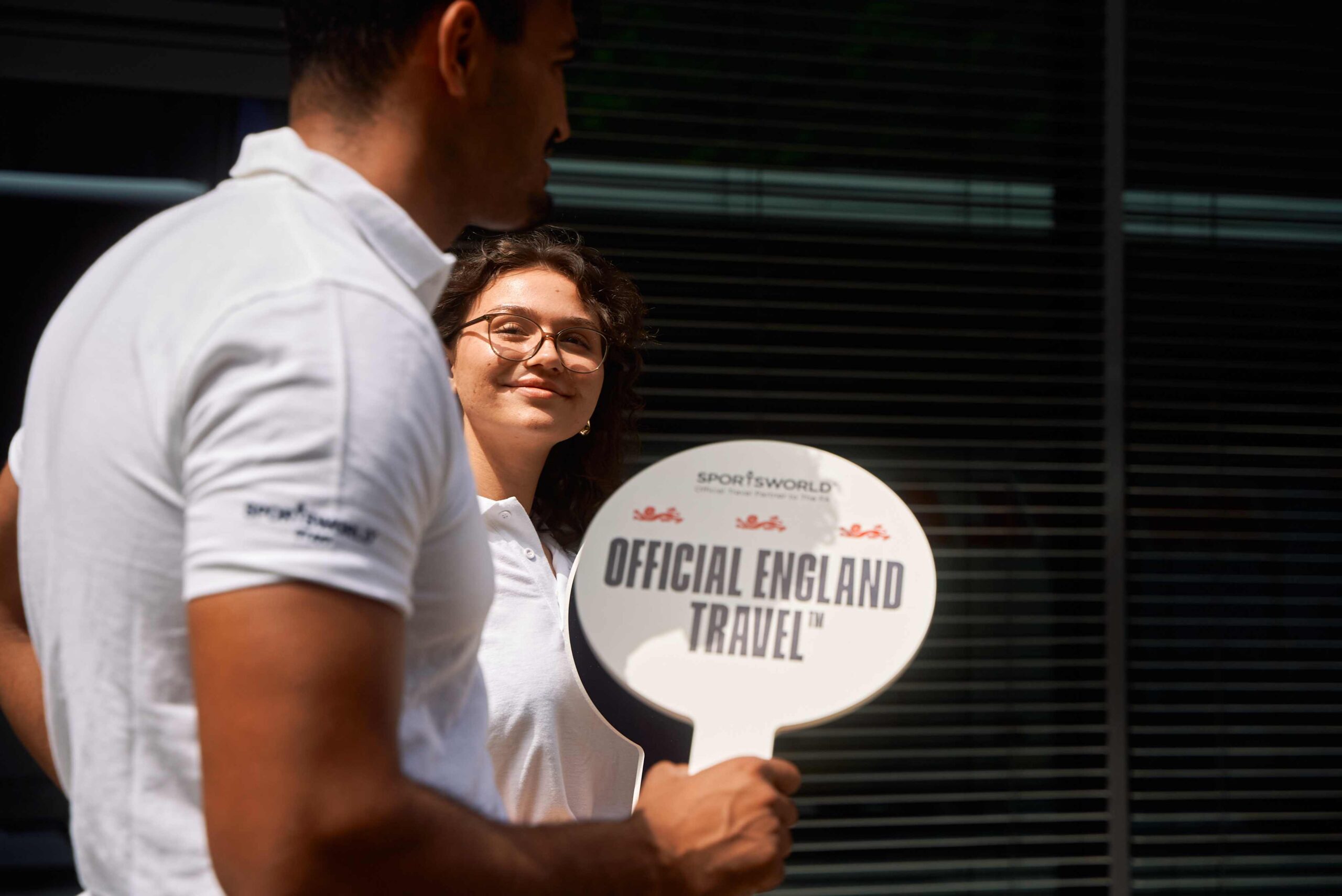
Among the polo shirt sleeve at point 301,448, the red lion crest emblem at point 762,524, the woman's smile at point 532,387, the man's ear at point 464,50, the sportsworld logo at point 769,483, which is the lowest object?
the polo shirt sleeve at point 301,448

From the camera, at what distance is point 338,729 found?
602 mm

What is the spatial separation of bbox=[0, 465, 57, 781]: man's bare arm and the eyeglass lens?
0.75 metres

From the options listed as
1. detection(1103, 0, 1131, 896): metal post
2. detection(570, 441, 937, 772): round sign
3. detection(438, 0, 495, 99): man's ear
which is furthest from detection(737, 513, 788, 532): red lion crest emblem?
detection(1103, 0, 1131, 896): metal post

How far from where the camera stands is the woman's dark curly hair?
1799 millimetres

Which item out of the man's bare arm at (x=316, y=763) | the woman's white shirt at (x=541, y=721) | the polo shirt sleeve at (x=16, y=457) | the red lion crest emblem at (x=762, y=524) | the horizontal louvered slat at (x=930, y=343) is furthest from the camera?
the horizontal louvered slat at (x=930, y=343)

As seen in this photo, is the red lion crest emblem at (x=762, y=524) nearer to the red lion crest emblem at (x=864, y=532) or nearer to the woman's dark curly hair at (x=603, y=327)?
the red lion crest emblem at (x=864, y=532)

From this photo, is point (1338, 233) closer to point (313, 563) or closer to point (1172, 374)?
point (1172, 374)

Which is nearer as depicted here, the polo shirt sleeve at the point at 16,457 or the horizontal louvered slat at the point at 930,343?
the polo shirt sleeve at the point at 16,457

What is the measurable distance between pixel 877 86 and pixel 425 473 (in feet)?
8.80

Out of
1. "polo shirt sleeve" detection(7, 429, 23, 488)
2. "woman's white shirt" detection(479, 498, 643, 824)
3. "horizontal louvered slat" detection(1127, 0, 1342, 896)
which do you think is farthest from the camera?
"horizontal louvered slat" detection(1127, 0, 1342, 896)

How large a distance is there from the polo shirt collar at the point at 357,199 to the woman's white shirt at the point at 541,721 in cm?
76

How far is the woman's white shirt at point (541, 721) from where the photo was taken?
1.48 m

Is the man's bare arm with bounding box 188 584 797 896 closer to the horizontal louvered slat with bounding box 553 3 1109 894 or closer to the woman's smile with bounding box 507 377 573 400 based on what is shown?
the woman's smile with bounding box 507 377 573 400

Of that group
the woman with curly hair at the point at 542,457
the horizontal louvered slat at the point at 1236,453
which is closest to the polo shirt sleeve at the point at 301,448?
the woman with curly hair at the point at 542,457
